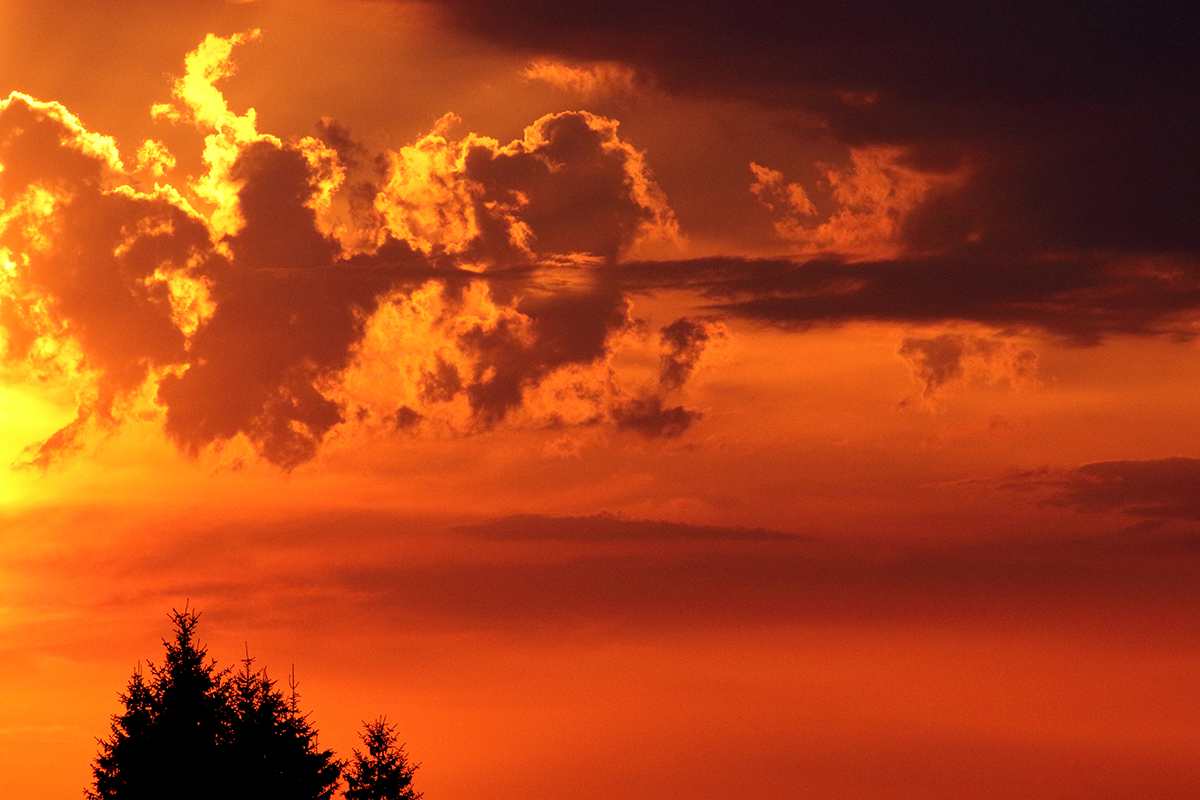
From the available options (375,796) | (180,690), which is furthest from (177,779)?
(375,796)

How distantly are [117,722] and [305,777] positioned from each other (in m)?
8.68

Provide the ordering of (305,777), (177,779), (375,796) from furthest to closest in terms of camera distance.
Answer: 1. (375,796)
2. (305,777)
3. (177,779)

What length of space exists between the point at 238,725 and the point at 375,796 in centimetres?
1473

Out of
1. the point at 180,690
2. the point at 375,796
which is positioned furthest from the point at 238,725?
the point at 375,796

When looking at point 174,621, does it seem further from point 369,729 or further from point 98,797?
point 369,729

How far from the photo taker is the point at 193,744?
65.7m

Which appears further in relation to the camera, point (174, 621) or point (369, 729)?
point (369, 729)

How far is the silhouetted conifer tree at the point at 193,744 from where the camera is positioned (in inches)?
2564

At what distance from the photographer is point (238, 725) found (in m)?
68.4

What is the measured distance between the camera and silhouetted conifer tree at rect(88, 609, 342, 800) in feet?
214

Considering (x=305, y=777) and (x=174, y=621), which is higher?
(x=174, y=621)

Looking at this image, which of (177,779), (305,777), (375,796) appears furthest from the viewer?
(375,796)

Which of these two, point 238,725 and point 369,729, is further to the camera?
point 369,729

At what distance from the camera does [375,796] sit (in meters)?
81.4
